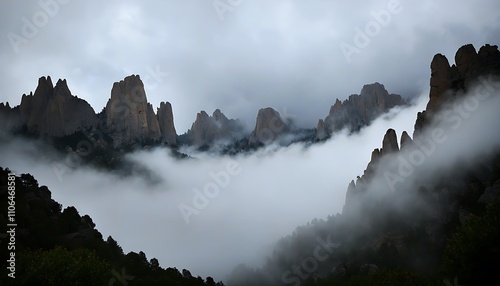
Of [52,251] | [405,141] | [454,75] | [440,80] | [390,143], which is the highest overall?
[440,80]

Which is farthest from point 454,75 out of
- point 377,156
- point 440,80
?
→ point 377,156

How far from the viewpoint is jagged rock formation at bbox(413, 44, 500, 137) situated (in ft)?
424

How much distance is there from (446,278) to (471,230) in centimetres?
680

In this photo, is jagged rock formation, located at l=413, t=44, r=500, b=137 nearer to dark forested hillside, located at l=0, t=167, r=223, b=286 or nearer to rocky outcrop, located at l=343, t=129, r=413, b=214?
rocky outcrop, located at l=343, t=129, r=413, b=214

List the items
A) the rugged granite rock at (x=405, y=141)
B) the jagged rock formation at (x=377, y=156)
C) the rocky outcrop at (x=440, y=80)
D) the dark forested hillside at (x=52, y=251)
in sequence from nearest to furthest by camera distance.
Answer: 1. the dark forested hillside at (x=52, y=251)
2. the rocky outcrop at (x=440, y=80)
3. the rugged granite rock at (x=405, y=141)
4. the jagged rock formation at (x=377, y=156)

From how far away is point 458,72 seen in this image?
454ft

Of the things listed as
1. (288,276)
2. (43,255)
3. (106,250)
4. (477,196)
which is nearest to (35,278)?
(43,255)

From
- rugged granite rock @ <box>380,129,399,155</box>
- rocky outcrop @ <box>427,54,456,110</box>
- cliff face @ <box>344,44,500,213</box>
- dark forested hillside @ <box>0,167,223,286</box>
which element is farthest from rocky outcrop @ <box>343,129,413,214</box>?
dark forested hillside @ <box>0,167,223,286</box>

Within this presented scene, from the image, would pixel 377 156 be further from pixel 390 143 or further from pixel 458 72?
pixel 458 72

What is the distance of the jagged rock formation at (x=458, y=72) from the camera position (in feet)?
424

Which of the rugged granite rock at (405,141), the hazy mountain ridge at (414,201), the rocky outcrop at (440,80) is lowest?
the hazy mountain ridge at (414,201)

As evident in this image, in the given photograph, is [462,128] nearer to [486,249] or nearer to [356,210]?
[356,210]

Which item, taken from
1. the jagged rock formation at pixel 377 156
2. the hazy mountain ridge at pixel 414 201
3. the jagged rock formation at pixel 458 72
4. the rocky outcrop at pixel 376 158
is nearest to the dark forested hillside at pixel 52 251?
the hazy mountain ridge at pixel 414 201

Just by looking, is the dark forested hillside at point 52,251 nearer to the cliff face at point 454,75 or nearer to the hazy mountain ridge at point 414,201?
the hazy mountain ridge at point 414,201
